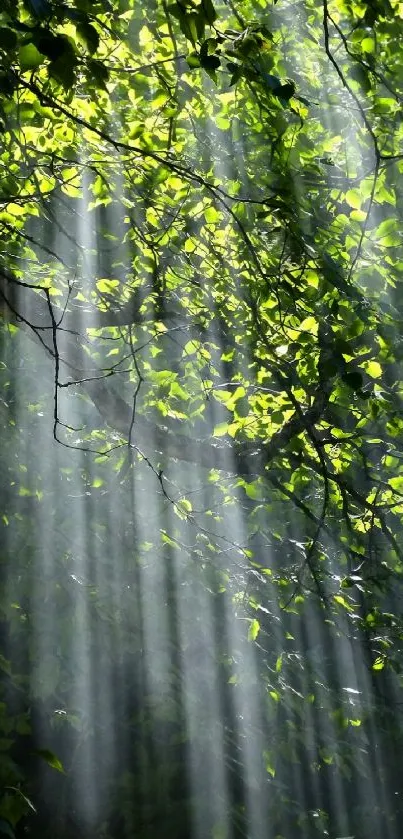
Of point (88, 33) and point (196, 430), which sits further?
point (196, 430)

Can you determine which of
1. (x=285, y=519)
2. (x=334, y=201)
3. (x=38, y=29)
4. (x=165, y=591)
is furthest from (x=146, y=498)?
(x=38, y=29)

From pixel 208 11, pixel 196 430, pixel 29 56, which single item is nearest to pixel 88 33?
pixel 29 56

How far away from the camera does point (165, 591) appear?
375 cm

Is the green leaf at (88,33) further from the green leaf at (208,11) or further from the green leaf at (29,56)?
the green leaf at (208,11)

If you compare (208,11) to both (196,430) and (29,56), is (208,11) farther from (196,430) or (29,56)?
(196,430)

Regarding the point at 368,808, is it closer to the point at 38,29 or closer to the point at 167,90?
the point at 167,90

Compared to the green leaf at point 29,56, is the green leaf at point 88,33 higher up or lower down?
higher up

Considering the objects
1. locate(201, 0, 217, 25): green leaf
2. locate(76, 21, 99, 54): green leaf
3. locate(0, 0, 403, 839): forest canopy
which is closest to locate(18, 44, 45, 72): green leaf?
locate(76, 21, 99, 54): green leaf

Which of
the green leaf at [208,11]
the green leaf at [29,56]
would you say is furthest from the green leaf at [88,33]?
the green leaf at [208,11]

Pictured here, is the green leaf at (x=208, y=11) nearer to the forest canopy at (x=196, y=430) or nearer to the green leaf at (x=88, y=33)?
the green leaf at (x=88, y=33)

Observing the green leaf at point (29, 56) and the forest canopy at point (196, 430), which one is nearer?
the green leaf at point (29, 56)

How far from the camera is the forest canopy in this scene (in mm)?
3041

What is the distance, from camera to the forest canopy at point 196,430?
3041mm

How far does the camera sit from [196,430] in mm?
4008
